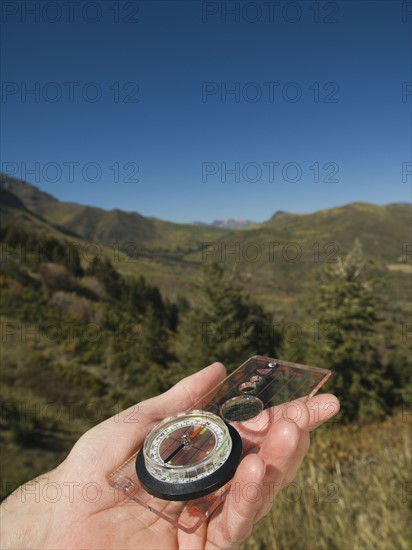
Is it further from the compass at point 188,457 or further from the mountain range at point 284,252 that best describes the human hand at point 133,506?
the mountain range at point 284,252

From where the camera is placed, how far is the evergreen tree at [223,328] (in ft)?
65.2

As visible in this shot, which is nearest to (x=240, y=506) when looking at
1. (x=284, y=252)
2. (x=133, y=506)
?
(x=133, y=506)

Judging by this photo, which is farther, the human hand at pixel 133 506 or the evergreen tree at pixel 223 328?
the evergreen tree at pixel 223 328

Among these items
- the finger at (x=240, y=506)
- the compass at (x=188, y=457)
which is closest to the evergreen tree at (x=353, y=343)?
the compass at (x=188, y=457)

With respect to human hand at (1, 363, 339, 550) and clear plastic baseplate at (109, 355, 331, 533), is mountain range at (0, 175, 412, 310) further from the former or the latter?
human hand at (1, 363, 339, 550)

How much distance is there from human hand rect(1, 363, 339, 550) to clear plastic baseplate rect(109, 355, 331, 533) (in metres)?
0.14

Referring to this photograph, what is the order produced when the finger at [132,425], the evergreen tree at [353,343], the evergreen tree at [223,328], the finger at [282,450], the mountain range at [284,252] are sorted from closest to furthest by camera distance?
the finger at [282,450], the finger at [132,425], the evergreen tree at [353,343], the evergreen tree at [223,328], the mountain range at [284,252]

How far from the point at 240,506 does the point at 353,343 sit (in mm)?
18706

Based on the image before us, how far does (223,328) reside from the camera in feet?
68.2

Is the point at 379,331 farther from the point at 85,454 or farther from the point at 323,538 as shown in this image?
the point at 85,454

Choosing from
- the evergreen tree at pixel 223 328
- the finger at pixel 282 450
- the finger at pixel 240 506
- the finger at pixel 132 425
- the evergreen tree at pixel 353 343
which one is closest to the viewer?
the finger at pixel 240 506

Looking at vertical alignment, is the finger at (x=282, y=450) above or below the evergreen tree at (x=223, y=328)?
above

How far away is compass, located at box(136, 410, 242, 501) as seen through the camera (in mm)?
2285

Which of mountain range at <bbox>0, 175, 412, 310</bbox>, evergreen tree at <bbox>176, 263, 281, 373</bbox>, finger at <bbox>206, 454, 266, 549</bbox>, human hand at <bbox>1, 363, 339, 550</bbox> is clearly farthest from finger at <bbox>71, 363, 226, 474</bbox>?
evergreen tree at <bbox>176, 263, 281, 373</bbox>
